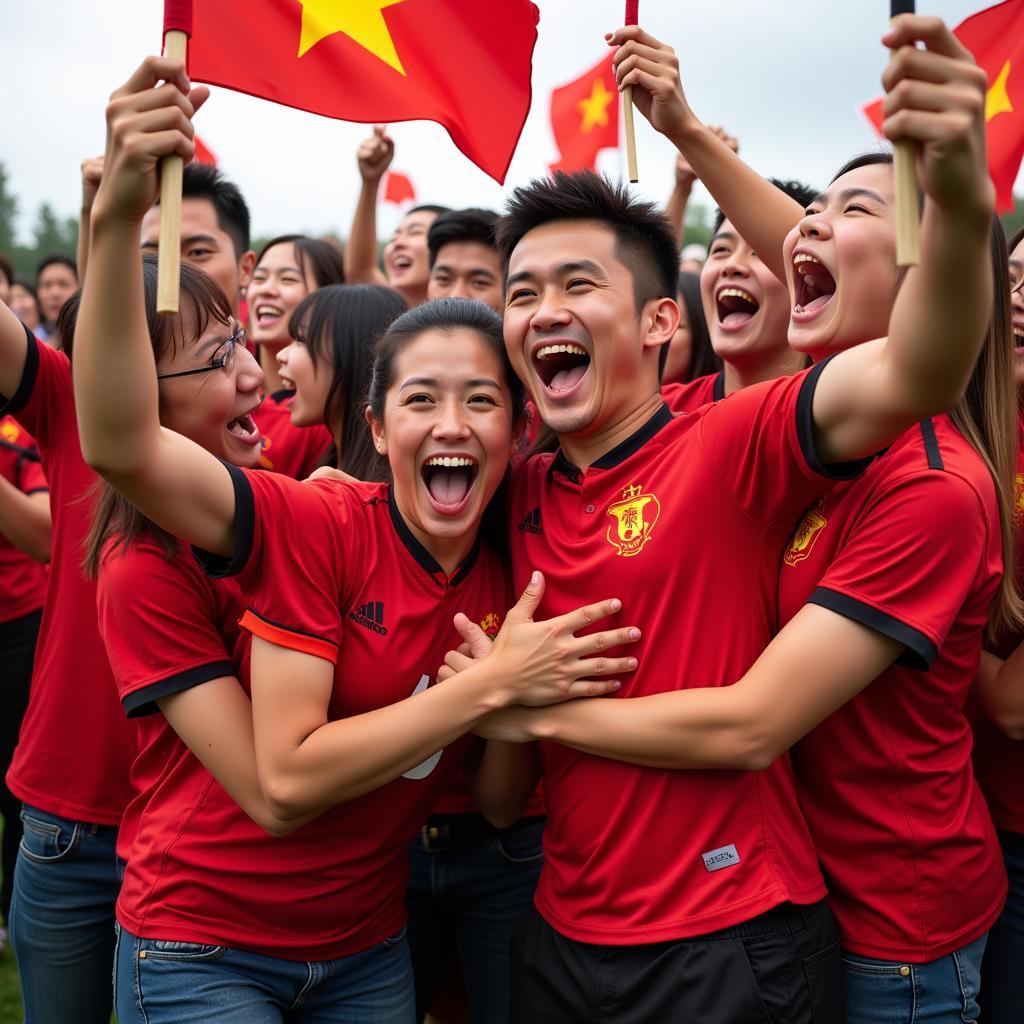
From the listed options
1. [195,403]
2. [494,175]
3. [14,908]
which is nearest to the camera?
[195,403]

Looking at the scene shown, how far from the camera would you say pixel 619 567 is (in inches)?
94.4

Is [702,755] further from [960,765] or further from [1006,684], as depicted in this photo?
[1006,684]

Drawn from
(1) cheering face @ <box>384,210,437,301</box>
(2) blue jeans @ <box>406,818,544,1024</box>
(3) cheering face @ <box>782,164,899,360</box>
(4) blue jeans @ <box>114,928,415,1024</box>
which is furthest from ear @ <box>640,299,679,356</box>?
(1) cheering face @ <box>384,210,437,301</box>

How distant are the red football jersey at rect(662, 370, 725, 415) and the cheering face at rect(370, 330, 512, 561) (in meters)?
1.35

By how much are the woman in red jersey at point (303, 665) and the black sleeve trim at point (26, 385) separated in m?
0.50

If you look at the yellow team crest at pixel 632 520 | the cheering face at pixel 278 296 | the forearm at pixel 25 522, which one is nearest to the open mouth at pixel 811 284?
the yellow team crest at pixel 632 520

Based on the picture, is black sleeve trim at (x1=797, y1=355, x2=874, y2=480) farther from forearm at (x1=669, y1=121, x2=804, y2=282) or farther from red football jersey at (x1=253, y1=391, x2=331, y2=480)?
red football jersey at (x1=253, y1=391, x2=331, y2=480)

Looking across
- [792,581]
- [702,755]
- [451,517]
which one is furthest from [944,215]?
[451,517]

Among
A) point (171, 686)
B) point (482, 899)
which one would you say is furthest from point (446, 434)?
point (482, 899)

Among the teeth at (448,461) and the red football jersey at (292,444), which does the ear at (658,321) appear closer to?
the teeth at (448,461)

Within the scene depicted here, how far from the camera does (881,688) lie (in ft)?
7.81

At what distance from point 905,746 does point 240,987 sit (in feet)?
5.21

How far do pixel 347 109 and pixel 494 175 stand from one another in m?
0.48

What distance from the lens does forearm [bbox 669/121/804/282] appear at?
305 centimetres
